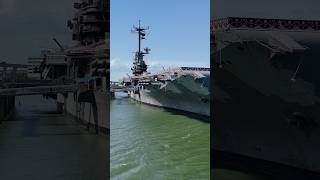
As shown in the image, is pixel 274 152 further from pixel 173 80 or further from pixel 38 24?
pixel 173 80

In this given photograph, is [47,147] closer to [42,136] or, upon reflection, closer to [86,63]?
[42,136]

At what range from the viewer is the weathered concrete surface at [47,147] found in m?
3.38

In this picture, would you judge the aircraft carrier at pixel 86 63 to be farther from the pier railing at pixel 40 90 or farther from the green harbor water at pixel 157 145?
the green harbor water at pixel 157 145

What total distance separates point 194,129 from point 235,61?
13.4 feet

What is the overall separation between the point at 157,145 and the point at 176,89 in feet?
4.89

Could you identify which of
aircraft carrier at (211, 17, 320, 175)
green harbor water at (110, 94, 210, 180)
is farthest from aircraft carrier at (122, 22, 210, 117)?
aircraft carrier at (211, 17, 320, 175)

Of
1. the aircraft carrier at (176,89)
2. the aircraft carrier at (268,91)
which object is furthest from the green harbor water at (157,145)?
the aircraft carrier at (268,91)

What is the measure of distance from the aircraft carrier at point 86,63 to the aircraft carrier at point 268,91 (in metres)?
1.19

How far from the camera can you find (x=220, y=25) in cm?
416

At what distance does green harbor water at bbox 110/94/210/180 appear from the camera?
6.59 metres

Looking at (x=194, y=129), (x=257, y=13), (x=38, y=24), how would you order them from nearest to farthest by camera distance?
(x=38, y=24), (x=257, y=13), (x=194, y=129)

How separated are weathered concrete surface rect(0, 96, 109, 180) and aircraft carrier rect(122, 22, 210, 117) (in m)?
3.42

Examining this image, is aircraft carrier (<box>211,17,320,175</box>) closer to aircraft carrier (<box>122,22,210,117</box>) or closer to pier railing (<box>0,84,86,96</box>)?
pier railing (<box>0,84,86,96</box>)

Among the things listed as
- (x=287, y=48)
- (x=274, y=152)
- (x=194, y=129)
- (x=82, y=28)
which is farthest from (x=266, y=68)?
(x=194, y=129)
